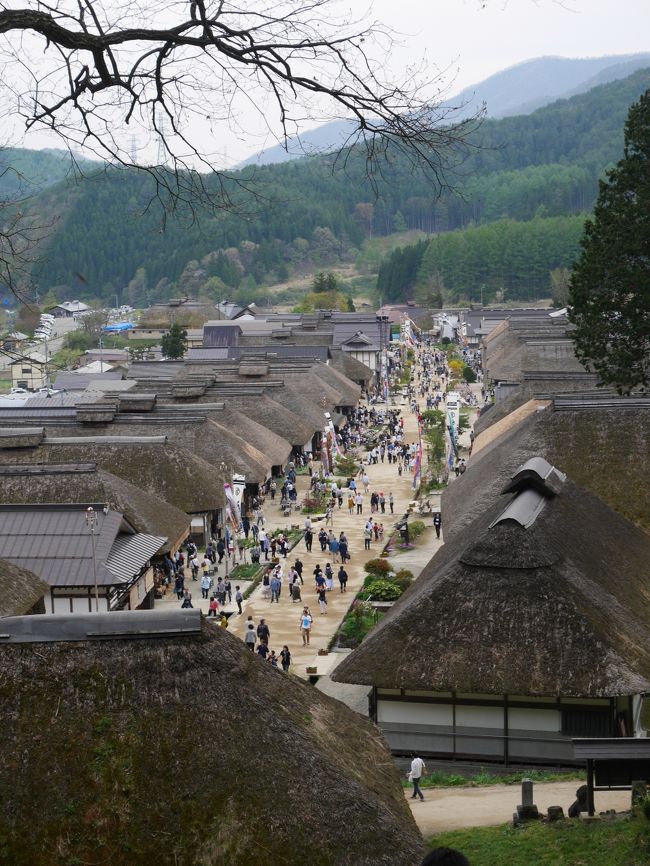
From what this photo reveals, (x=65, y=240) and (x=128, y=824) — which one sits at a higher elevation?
(x=65, y=240)

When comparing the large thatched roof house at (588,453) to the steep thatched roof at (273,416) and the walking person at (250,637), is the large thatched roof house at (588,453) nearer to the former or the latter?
the walking person at (250,637)

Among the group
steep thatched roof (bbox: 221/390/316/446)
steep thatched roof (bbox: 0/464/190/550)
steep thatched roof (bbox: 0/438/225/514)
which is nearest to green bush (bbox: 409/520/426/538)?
steep thatched roof (bbox: 0/438/225/514)

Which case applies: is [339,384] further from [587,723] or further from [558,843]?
[558,843]

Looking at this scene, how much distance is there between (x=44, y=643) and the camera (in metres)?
11.9

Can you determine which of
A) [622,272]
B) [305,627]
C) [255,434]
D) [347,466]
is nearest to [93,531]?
[305,627]

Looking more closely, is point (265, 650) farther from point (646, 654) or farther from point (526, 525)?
point (646, 654)

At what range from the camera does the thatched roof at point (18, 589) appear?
22.9 meters

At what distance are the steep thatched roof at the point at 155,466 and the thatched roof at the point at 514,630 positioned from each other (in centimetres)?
1802

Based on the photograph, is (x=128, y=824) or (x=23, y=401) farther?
(x=23, y=401)

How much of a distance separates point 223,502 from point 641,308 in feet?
54.0

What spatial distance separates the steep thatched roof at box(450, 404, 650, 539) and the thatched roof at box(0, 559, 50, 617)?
30.3 feet

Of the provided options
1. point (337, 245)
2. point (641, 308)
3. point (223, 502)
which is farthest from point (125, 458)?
point (337, 245)

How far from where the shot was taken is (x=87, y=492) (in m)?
32.6

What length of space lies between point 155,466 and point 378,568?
28.4 feet
